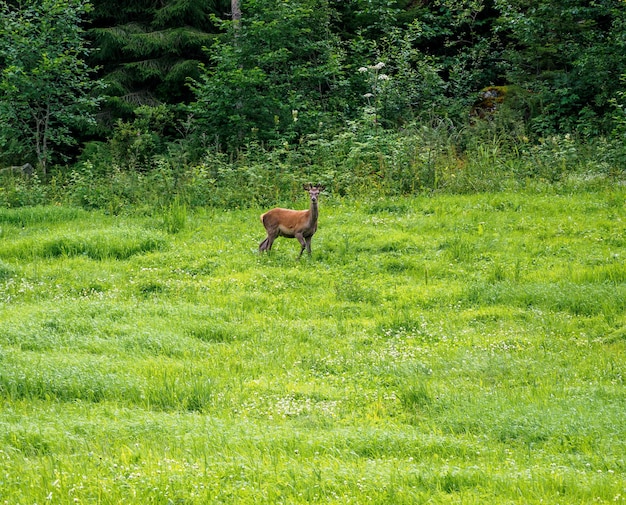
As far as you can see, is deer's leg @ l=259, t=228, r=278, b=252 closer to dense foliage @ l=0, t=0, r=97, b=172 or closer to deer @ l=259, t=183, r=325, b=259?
deer @ l=259, t=183, r=325, b=259

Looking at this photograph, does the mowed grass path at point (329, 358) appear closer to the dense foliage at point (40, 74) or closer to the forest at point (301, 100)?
the forest at point (301, 100)

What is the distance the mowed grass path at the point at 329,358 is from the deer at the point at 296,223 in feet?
1.03

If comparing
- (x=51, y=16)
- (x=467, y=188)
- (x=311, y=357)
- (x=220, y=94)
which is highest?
(x=51, y=16)

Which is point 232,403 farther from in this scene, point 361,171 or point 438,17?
point 438,17

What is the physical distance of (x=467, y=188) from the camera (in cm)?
1642

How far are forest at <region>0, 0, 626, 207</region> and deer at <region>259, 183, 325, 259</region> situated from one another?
3.66 m

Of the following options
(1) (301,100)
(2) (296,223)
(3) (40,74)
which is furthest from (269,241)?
(3) (40,74)

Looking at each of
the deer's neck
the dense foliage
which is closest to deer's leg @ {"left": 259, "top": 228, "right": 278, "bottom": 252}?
the deer's neck

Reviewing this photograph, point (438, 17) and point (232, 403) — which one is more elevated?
point (438, 17)

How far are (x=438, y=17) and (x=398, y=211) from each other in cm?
1429

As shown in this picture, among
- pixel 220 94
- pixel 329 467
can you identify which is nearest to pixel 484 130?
pixel 220 94

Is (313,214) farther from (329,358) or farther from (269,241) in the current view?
(329,358)

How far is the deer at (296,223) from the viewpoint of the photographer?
1288cm

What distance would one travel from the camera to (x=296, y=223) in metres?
13.0
